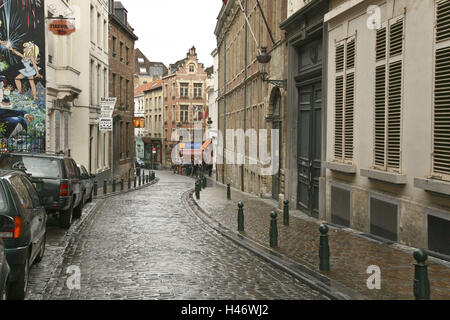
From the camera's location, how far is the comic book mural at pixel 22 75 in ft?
68.9

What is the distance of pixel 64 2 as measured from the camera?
26.9 meters

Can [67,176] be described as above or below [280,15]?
below

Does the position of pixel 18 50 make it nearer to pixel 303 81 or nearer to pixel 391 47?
pixel 303 81

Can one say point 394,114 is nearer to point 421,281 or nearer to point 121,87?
point 421,281

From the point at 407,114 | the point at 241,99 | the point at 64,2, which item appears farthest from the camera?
the point at 241,99

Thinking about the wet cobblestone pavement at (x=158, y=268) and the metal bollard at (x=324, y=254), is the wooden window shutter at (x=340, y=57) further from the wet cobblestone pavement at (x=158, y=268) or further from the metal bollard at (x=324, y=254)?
the metal bollard at (x=324, y=254)

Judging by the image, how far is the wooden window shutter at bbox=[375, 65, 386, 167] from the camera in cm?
1160

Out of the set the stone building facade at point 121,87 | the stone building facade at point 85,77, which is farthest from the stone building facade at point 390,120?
the stone building facade at point 121,87

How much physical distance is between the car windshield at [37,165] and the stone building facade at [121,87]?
976 inches

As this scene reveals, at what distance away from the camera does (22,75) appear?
72.6 feet

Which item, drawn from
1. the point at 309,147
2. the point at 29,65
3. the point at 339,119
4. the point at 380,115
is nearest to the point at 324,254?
the point at 380,115

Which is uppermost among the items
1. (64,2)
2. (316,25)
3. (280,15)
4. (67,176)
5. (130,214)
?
(64,2)
